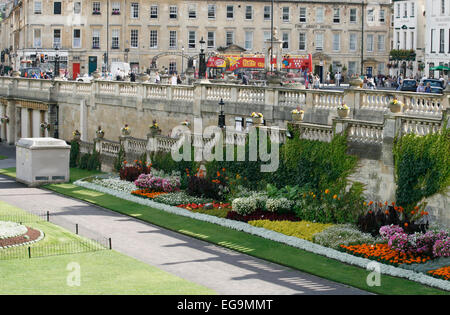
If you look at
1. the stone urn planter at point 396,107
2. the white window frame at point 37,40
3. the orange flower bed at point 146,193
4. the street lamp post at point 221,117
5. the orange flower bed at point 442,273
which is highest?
the white window frame at point 37,40

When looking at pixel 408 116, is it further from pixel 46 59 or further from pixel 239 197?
pixel 46 59

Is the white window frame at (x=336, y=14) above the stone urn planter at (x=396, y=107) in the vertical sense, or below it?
above

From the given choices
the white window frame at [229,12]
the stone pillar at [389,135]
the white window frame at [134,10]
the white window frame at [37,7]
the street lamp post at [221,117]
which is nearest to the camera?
the stone pillar at [389,135]

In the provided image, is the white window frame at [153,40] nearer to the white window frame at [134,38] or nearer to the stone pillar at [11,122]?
the white window frame at [134,38]

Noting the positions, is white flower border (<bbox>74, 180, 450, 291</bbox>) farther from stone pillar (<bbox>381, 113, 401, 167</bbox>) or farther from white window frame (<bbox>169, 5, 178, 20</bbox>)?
white window frame (<bbox>169, 5, 178, 20</bbox>)

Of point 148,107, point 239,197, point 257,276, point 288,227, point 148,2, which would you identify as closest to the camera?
→ point 257,276

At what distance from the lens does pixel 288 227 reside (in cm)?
3109

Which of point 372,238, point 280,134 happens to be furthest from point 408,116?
point 280,134

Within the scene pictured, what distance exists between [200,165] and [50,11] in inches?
2682

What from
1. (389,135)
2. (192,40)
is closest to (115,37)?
(192,40)

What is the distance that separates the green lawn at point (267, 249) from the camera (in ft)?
80.2

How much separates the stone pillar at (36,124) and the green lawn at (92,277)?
35.7m

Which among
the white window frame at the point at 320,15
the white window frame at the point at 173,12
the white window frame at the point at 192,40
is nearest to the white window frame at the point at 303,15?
the white window frame at the point at 320,15
